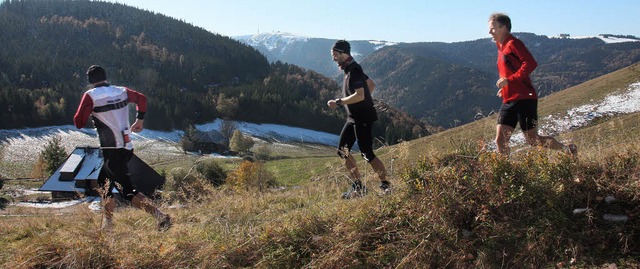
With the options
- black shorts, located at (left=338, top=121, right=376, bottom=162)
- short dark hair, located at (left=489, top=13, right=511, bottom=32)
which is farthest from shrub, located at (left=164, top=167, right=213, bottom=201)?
short dark hair, located at (left=489, top=13, right=511, bottom=32)

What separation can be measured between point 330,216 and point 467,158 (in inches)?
64.0

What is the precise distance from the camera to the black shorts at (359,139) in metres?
6.39

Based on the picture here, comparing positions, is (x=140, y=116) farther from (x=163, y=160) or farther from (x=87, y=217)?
(x=163, y=160)

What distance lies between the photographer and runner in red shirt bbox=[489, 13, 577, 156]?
5621 millimetres

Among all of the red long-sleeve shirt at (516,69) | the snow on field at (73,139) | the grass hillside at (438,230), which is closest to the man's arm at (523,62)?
the red long-sleeve shirt at (516,69)

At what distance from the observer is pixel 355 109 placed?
21.3ft

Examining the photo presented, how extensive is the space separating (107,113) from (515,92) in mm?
5372

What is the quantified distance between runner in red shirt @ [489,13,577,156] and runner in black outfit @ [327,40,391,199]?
173 centimetres

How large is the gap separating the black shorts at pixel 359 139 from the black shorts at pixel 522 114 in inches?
72.3

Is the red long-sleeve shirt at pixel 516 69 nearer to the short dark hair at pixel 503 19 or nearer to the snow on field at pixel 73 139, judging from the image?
the short dark hair at pixel 503 19

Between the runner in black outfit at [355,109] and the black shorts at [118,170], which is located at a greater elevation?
the runner in black outfit at [355,109]

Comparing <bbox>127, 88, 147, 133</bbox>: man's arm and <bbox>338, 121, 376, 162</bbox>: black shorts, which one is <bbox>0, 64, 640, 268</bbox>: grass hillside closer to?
<bbox>338, 121, 376, 162</bbox>: black shorts

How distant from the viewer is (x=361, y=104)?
6.49 metres

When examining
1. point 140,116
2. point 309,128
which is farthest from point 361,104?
point 309,128
